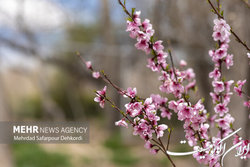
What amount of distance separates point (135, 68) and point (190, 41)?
4722mm

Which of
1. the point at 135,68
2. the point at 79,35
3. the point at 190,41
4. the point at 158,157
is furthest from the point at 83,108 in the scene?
the point at 190,41

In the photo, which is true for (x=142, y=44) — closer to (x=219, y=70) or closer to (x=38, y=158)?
(x=219, y=70)

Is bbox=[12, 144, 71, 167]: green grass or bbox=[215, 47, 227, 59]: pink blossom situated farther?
bbox=[12, 144, 71, 167]: green grass

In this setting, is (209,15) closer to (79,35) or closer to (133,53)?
(133,53)

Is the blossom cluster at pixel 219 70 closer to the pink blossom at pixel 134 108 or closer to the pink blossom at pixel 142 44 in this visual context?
the pink blossom at pixel 142 44

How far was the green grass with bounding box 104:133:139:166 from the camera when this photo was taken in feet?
22.1

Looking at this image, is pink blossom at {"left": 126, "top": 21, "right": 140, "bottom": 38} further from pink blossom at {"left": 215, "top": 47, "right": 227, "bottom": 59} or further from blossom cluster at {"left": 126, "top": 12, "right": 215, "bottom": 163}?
pink blossom at {"left": 215, "top": 47, "right": 227, "bottom": 59}

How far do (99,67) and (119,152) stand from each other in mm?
3467

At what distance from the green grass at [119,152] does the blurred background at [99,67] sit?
0.06 feet

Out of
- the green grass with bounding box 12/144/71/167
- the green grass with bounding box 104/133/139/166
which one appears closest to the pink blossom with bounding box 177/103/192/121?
the green grass with bounding box 12/144/71/167

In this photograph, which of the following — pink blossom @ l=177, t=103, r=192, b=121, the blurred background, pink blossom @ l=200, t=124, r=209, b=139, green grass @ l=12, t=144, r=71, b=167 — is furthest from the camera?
green grass @ l=12, t=144, r=71, b=167

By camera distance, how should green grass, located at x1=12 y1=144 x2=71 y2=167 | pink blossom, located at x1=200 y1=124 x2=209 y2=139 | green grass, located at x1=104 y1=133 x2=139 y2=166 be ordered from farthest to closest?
green grass, located at x1=104 y1=133 x2=139 y2=166 → green grass, located at x1=12 y1=144 x2=71 y2=167 → pink blossom, located at x1=200 y1=124 x2=209 y2=139

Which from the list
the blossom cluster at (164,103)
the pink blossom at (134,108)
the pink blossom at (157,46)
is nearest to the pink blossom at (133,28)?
the blossom cluster at (164,103)

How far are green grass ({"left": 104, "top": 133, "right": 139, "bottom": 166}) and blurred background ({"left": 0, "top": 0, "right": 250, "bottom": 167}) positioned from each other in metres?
0.02
